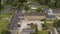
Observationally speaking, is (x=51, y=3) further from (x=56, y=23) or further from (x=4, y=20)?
(x=4, y=20)

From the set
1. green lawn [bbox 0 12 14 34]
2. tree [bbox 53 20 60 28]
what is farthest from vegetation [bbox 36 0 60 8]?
tree [bbox 53 20 60 28]

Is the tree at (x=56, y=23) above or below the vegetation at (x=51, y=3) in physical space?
below

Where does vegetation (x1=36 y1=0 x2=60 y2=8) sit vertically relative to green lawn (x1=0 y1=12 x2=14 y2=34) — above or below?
above

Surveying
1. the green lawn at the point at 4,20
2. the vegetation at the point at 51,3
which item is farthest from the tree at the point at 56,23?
the vegetation at the point at 51,3

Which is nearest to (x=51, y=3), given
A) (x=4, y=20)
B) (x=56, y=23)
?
(x=56, y=23)

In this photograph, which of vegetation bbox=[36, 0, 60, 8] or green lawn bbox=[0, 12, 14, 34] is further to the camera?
vegetation bbox=[36, 0, 60, 8]

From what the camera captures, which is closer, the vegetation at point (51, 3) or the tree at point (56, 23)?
the tree at point (56, 23)

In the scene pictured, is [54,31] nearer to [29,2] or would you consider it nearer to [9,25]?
[9,25]

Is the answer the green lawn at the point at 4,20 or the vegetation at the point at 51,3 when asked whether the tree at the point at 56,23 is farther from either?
the vegetation at the point at 51,3

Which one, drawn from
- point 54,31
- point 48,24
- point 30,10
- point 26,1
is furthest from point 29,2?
point 54,31

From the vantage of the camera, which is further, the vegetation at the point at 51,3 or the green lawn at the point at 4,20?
the vegetation at the point at 51,3

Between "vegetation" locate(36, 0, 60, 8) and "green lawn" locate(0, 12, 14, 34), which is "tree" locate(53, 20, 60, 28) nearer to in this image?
"green lawn" locate(0, 12, 14, 34)
